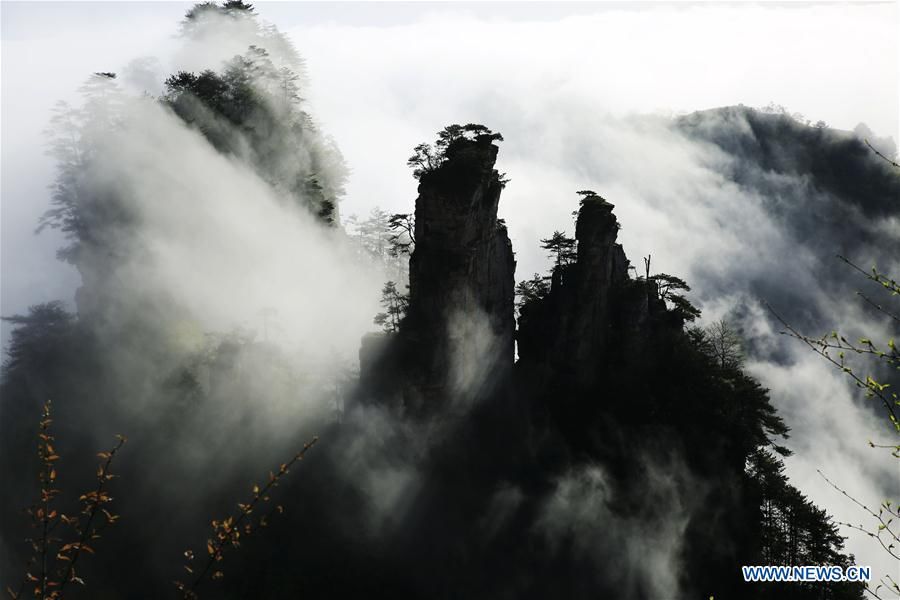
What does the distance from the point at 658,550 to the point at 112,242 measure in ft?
149

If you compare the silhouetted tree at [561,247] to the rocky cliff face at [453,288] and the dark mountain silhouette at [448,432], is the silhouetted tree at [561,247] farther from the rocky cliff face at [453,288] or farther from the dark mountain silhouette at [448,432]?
the rocky cliff face at [453,288]

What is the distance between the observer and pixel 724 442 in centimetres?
3684

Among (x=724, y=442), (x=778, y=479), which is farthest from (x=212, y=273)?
(x=778, y=479)

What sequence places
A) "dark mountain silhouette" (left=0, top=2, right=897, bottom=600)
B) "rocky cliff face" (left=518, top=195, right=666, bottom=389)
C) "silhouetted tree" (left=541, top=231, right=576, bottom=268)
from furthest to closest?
"silhouetted tree" (left=541, top=231, right=576, bottom=268)
"rocky cliff face" (left=518, top=195, right=666, bottom=389)
"dark mountain silhouette" (left=0, top=2, right=897, bottom=600)

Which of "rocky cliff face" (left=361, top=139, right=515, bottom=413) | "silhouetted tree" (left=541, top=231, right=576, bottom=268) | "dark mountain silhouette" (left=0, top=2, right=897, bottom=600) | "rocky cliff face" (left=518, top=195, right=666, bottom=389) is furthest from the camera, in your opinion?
"silhouetted tree" (left=541, top=231, right=576, bottom=268)

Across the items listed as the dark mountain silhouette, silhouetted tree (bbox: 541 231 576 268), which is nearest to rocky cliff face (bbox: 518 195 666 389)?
the dark mountain silhouette

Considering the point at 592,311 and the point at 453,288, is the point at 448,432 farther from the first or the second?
the point at 592,311

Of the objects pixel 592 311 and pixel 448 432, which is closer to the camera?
pixel 448 432

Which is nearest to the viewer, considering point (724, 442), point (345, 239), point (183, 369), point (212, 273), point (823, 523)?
point (823, 523)

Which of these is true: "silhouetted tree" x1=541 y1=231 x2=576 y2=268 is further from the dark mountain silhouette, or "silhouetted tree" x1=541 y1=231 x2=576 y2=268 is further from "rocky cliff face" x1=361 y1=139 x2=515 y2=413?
"rocky cliff face" x1=361 y1=139 x2=515 y2=413

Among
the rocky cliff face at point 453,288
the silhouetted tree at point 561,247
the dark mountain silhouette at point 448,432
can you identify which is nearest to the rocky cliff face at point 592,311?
the dark mountain silhouette at point 448,432

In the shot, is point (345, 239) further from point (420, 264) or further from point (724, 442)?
point (724, 442)

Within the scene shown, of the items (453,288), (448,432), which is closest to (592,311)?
(453,288)

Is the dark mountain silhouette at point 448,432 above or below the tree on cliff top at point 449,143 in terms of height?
below
